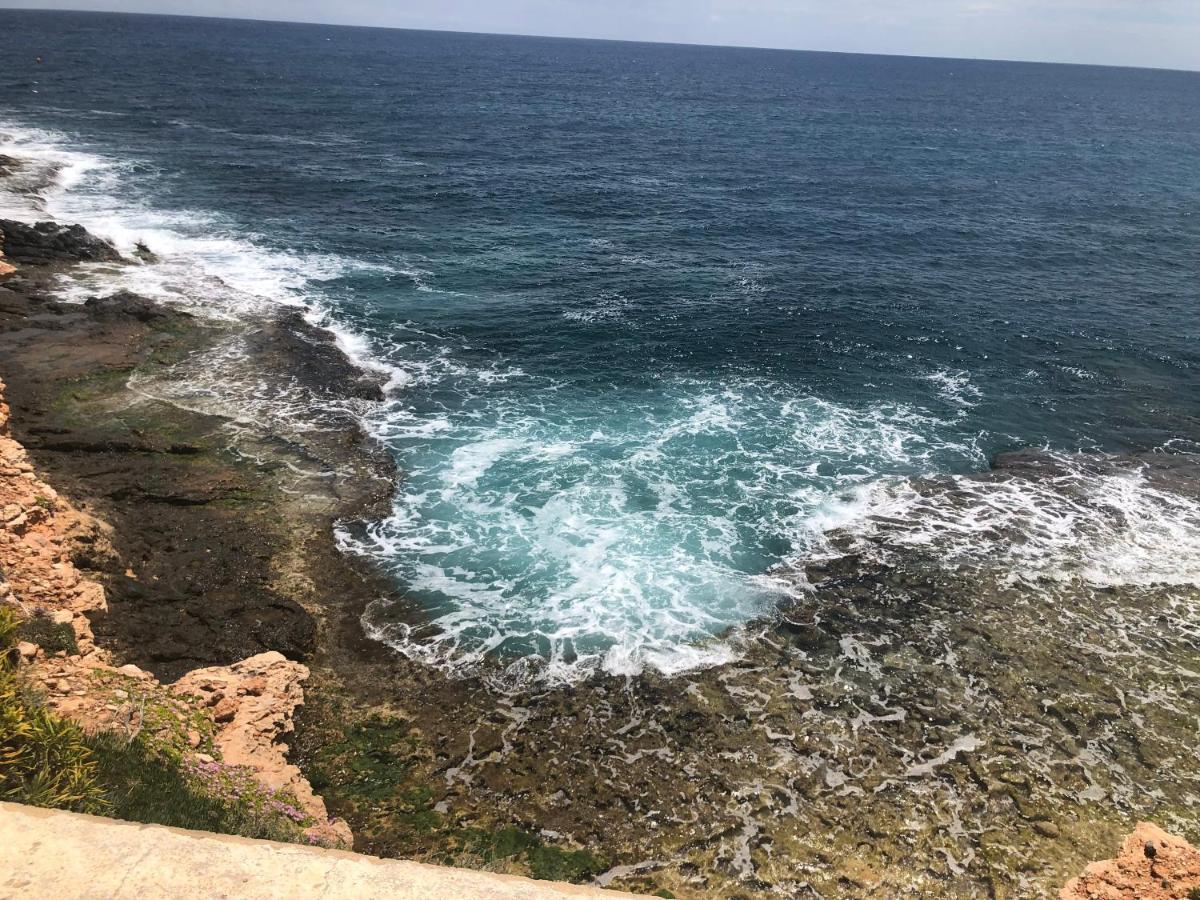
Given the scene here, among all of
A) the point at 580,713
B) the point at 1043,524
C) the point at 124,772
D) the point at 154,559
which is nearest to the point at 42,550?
the point at 154,559

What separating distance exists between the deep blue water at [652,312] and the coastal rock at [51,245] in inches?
135

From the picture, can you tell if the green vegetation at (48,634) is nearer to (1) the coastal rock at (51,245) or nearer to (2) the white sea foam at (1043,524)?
(2) the white sea foam at (1043,524)

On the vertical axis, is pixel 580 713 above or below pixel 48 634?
below

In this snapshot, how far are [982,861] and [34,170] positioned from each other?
77.5m

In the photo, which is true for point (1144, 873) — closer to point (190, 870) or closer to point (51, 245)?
point (190, 870)

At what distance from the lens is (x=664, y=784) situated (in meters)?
16.6

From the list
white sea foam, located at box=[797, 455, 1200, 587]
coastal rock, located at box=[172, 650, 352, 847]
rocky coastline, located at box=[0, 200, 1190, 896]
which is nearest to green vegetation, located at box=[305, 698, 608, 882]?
rocky coastline, located at box=[0, 200, 1190, 896]

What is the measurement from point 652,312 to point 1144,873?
34.5 meters

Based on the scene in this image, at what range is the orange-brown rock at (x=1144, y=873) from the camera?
13539 millimetres

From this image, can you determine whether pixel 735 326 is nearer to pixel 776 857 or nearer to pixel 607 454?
pixel 607 454

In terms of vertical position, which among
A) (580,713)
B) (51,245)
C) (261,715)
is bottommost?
(580,713)

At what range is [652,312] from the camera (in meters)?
43.3

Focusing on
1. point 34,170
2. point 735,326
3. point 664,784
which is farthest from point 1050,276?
point 34,170

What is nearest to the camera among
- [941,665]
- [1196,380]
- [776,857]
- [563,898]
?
[563,898]
